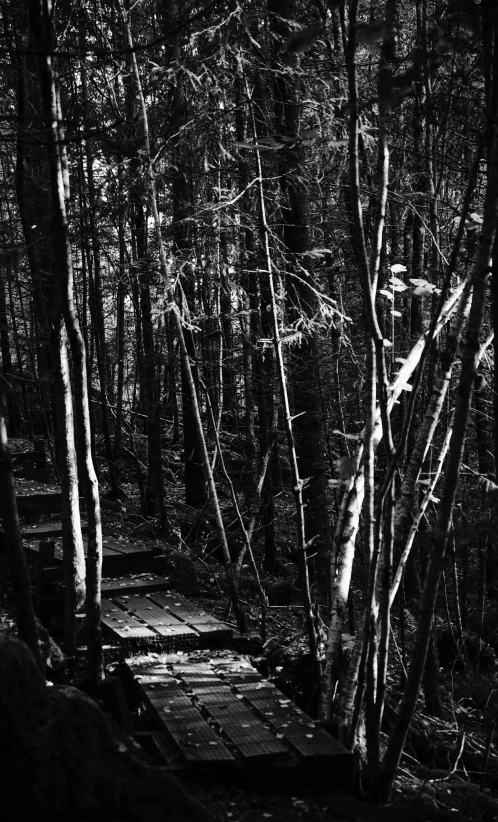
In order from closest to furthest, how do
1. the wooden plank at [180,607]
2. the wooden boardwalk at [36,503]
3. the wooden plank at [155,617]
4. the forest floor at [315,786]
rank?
the forest floor at [315,786]
the wooden plank at [155,617]
the wooden plank at [180,607]
the wooden boardwalk at [36,503]

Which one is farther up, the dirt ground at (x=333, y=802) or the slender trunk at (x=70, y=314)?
the slender trunk at (x=70, y=314)

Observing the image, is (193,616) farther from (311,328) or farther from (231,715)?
(311,328)

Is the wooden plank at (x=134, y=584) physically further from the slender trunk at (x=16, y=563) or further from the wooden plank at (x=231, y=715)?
→ the slender trunk at (x=16, y=563)

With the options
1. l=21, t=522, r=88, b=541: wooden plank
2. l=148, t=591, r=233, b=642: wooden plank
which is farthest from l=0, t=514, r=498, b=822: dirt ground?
l=21, t=522, r=88, b=541: wooden plank

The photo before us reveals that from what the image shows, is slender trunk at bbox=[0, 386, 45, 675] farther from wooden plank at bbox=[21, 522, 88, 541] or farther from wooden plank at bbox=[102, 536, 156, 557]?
wooden plank at bbox=[21, 522, 88, 541]

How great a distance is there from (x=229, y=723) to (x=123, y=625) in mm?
1921

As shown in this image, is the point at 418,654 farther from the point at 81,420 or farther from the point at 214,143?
the point at 214,143

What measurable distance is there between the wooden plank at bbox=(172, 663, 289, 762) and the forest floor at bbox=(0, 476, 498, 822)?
0.18 meters

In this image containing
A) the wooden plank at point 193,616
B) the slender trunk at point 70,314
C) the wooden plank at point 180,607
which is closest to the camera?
the slender trunk at point 70,314

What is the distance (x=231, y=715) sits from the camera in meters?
4.63

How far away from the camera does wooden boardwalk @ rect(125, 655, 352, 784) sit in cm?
404

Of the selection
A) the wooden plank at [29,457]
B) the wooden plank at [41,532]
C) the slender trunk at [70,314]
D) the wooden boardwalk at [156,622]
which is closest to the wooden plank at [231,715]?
the wooden boardwalk at [156,622]

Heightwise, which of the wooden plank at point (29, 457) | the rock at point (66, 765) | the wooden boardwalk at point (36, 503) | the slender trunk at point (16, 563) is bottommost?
the wooden boardwalk at point (36, 503)

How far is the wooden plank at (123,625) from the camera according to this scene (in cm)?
589
